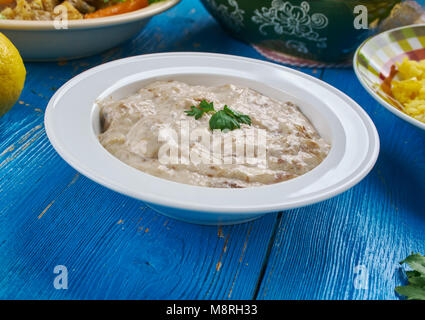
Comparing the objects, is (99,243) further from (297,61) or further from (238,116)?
(297,61)

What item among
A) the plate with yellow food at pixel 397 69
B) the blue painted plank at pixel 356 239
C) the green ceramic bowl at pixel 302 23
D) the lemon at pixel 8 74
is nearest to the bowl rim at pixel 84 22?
the lemon at pixel 8 74

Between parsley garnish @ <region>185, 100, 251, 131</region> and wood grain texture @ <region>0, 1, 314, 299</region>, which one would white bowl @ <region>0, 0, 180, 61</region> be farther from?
parsley garnish @ <region>185, 100, 251, 131</region>

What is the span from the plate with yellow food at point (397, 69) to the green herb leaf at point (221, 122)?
1.97 feet

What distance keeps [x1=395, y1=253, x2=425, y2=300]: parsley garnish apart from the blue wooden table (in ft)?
0.11

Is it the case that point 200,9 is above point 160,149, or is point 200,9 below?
below

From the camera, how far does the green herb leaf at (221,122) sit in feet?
5.00

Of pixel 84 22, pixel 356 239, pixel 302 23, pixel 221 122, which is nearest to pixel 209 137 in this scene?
pixel 221 122

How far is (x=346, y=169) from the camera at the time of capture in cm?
133

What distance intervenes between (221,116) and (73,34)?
0.98 meters

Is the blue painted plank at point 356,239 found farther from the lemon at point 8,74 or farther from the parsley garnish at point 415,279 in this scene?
the lemon at point 8,74

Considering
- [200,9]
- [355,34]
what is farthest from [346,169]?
[200,9]

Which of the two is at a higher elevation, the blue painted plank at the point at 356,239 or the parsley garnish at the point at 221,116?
the parsley garnish at the point at 221,116

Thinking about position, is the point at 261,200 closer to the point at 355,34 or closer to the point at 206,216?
the point at 206,216
